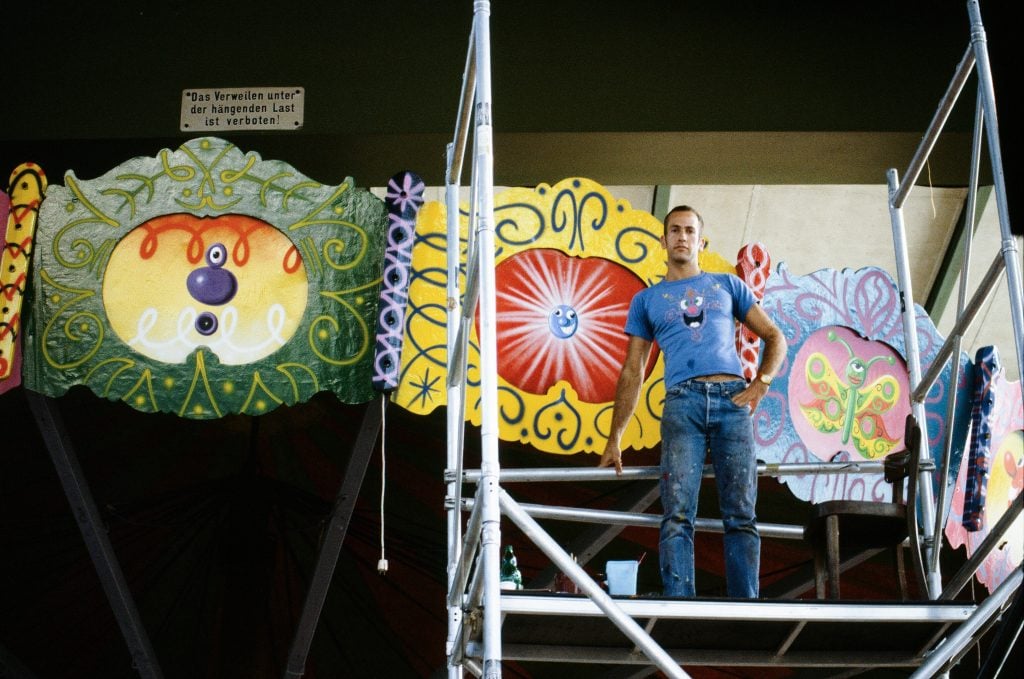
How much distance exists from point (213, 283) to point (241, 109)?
201 cm

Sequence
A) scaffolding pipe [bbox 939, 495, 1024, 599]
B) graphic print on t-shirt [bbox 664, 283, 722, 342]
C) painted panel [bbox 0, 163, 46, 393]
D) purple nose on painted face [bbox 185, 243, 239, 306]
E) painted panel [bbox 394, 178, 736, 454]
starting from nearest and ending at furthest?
scaffolding pipe [bbox 939, 495, 1024, 599] → graphic print on t-shirt [bbox 664, 283, 722, 342] → painted panel [bbox 0, 163, 46, 393] → purple nose on painted face [bbox 185, 243, 239, 306] → painted panel [bbox 394, 178, 736, 454]

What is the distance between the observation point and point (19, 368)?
6.26 meters

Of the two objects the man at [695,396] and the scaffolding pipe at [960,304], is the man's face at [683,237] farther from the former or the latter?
the scaffolding pipe at [960,304]

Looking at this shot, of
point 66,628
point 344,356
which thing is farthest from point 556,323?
point 66,628

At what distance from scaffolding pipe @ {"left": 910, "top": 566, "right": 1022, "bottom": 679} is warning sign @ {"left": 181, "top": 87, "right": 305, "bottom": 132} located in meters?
5.09

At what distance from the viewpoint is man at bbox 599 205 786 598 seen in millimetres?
5133

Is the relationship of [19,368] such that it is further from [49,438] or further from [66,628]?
[66,628]

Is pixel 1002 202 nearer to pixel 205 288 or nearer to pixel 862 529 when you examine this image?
pixel 862 529

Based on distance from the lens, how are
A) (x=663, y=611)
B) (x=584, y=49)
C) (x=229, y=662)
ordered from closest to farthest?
(x=663, y=611) < (x=584, y=49) < (x=229, y=662)

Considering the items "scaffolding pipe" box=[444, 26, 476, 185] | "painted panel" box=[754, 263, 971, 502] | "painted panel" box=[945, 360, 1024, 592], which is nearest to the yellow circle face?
"scaffolding pipe" box=[444, 26, 476, 185]

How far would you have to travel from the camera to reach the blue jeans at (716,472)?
16.7 ft

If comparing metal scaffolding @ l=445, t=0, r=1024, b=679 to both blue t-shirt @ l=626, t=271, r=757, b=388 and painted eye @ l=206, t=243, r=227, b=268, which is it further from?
painted eye @ l=206, t=243, r=227, b=268

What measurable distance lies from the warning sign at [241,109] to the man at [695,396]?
122 inches

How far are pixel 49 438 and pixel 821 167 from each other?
5.05 meters
